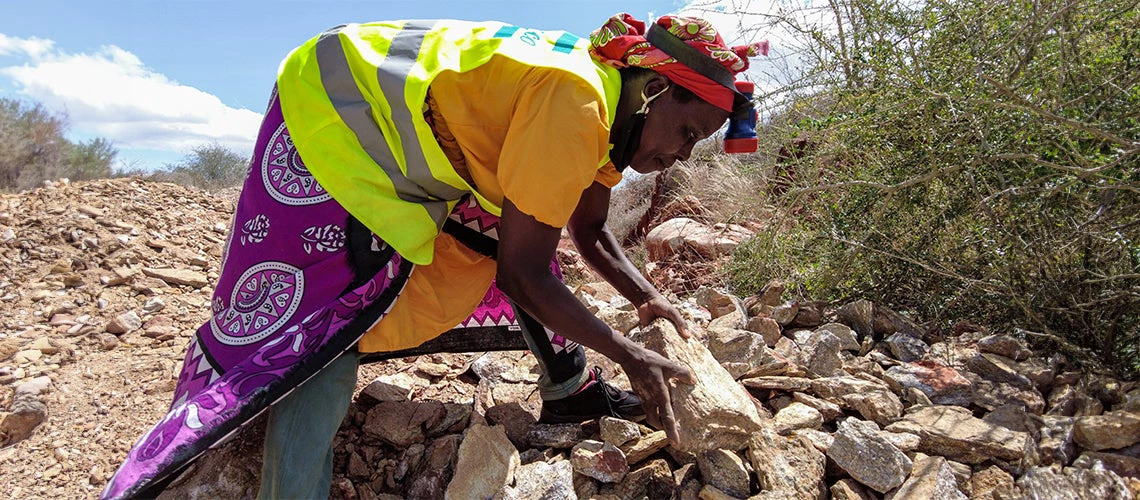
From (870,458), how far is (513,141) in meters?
1.27

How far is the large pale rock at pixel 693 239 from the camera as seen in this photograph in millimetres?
4594

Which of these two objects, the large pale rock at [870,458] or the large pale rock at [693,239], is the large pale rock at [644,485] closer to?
the large pale rock at [870,458]

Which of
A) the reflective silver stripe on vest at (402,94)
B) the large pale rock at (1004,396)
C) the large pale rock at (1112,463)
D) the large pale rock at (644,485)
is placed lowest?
the large pale rock at (644,485)

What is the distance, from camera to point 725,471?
5.91 ft

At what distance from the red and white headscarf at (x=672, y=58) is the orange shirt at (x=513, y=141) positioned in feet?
0.53

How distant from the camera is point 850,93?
293 cm

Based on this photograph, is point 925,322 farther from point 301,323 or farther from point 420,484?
point 301,323

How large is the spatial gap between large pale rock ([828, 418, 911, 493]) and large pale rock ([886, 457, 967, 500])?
23 millimetres

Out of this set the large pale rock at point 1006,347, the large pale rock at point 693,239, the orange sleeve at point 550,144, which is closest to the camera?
the orange sleeve at point 550,144

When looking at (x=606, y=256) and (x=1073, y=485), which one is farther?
(x=606, y=256)

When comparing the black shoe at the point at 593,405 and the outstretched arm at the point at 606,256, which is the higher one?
the outstretched arm at the point at 606,256

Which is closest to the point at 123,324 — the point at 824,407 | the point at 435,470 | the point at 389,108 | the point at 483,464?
the point at 435,470

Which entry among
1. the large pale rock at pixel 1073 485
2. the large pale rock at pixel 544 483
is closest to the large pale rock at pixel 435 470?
the large pale rock at pixel 544 483

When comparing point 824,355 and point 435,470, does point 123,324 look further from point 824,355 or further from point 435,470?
point 824,355
